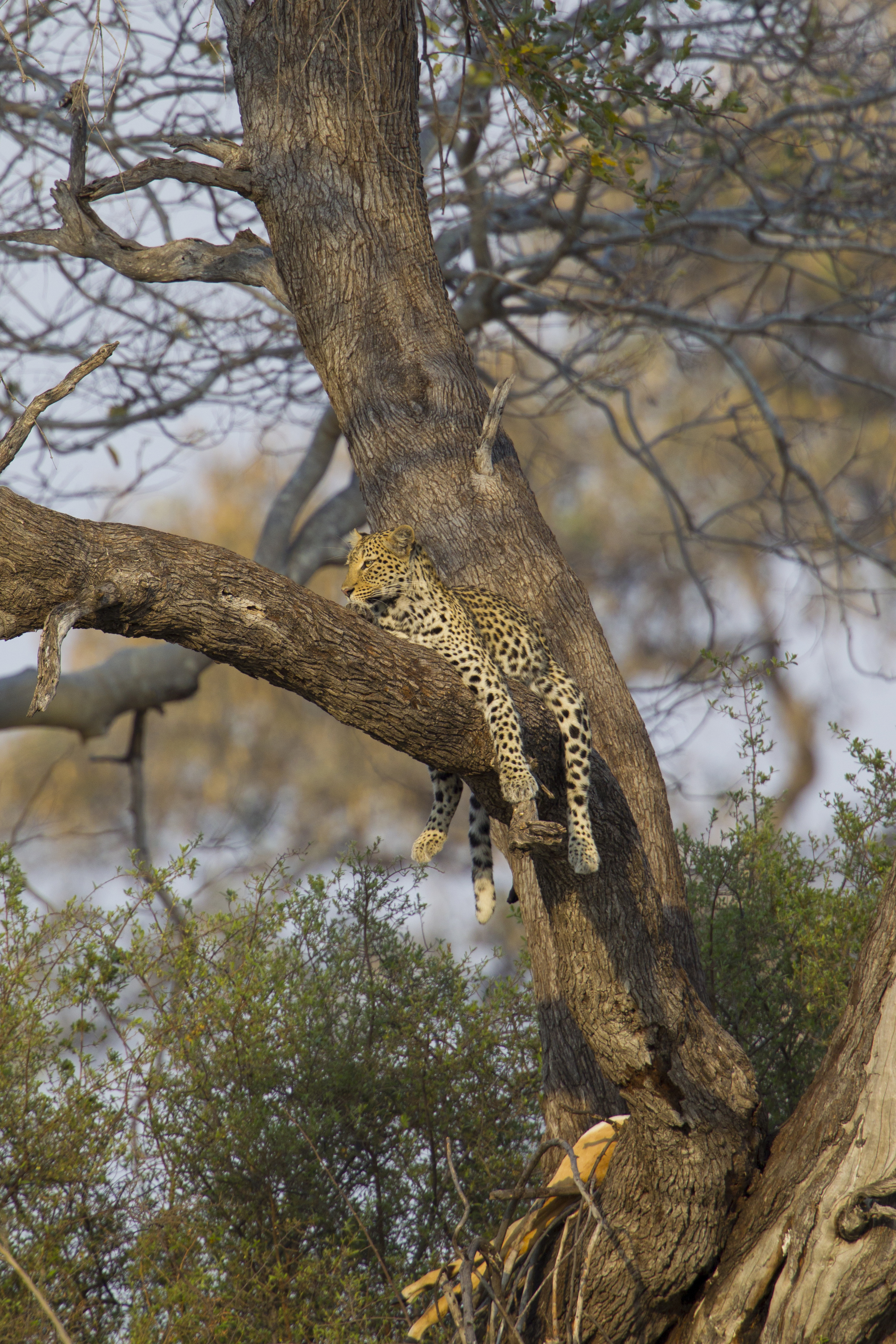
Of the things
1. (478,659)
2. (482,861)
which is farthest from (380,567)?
(482,861)

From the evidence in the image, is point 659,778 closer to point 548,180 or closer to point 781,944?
point 781,944

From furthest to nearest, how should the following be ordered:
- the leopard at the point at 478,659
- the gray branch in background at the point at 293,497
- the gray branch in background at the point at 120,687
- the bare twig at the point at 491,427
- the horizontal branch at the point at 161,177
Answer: the gray branch in background at the point at 293,497 < the gray branch in background at the point at 120,687 < the horizontal branch at the point at 161,177 < the bare twig at the point at 491,427 < the leopard at the point at 478,659

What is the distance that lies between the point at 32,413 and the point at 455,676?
1460mm

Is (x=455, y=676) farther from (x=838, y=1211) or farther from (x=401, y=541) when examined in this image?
(x=838, y=1211)

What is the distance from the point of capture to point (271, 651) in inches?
130

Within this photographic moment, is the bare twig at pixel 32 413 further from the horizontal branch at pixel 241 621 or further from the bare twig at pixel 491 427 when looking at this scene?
the bare twig at pixel 491 427

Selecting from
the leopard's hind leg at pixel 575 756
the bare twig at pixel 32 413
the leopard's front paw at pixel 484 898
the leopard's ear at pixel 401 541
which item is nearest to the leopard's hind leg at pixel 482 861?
the leopard's front paw at pixel 484 898

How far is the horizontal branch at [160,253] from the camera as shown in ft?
17.8

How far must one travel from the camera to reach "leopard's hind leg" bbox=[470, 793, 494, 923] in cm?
446

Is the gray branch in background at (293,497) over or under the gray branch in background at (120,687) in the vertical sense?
over

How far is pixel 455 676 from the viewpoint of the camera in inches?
145

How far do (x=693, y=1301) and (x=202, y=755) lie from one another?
15936 millimetres

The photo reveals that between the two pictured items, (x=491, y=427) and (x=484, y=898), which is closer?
(x=484, y=898)

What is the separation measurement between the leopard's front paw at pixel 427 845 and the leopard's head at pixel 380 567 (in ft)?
2.91
